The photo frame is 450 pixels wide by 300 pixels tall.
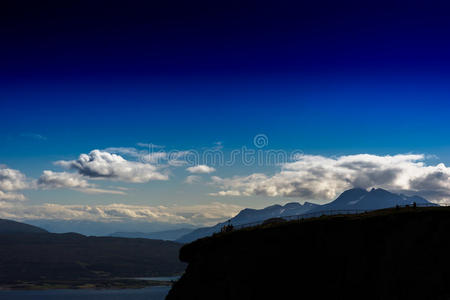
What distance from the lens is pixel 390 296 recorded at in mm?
45594

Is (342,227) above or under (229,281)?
above

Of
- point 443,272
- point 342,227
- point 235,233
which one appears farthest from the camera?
point 235,233

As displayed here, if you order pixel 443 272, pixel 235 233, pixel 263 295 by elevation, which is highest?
pixel 235 233

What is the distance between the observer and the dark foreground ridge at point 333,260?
4519 cm

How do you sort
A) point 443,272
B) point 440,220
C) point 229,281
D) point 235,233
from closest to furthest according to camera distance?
point 443,272 → point 440,220 → point 229,281 → point 235,233

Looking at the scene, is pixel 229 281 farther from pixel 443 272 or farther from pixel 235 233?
pixel 443 272

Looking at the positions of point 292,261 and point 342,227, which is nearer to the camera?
point 342,227

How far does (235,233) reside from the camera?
67812 mm

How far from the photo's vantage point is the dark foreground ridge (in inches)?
1779

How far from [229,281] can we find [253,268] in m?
4.11

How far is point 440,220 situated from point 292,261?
764 inches

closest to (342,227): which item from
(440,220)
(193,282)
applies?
(440,220)

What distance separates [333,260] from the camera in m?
53.9

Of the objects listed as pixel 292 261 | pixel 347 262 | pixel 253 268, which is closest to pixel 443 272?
pixel 347 262
